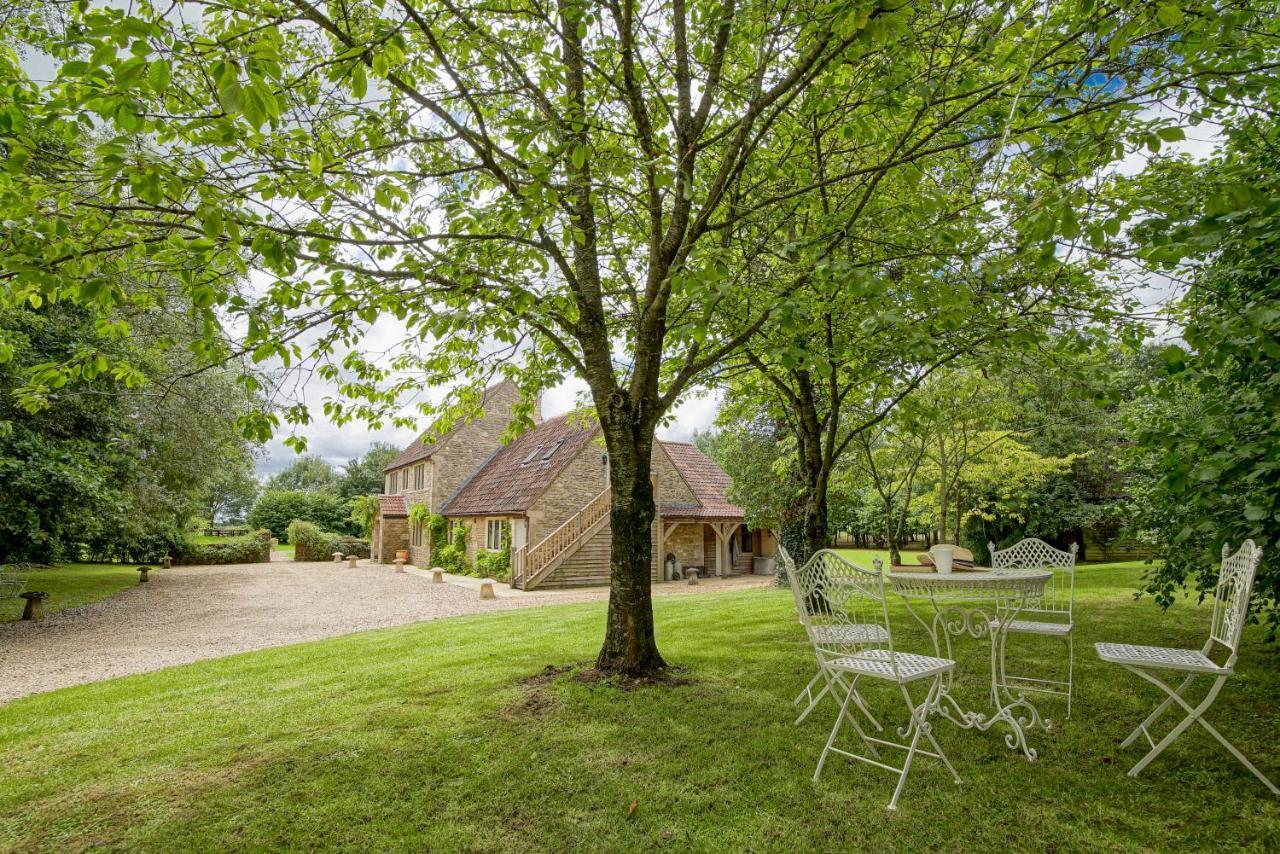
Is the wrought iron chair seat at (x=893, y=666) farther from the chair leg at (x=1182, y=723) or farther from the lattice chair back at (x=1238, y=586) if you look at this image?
the lattice chair back at (x=1238, y=586)

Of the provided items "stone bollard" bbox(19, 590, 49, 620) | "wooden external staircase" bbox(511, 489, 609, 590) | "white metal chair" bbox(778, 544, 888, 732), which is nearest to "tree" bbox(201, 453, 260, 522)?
"stone bollard" bbox(19, 590, 49, 620)

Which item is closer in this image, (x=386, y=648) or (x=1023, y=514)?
(x=386, y=648)

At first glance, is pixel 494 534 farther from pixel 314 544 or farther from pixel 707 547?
pixel 314 544

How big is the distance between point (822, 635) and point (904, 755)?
3.10 ft

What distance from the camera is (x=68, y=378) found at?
4.79 metres

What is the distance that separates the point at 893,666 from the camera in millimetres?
3758

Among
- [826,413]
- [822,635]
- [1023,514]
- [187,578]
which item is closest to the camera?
[822,635]

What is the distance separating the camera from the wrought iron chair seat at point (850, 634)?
440 cm

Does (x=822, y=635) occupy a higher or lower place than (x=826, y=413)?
lower

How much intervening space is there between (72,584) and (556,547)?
14767mm

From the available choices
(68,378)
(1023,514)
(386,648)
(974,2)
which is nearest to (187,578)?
(386,648)

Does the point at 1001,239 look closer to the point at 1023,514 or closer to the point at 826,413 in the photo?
the point at 826,413

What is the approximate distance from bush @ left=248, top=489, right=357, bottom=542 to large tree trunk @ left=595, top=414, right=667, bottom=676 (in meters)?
43.8

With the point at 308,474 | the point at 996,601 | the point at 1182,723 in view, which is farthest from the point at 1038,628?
the point at 308,474
